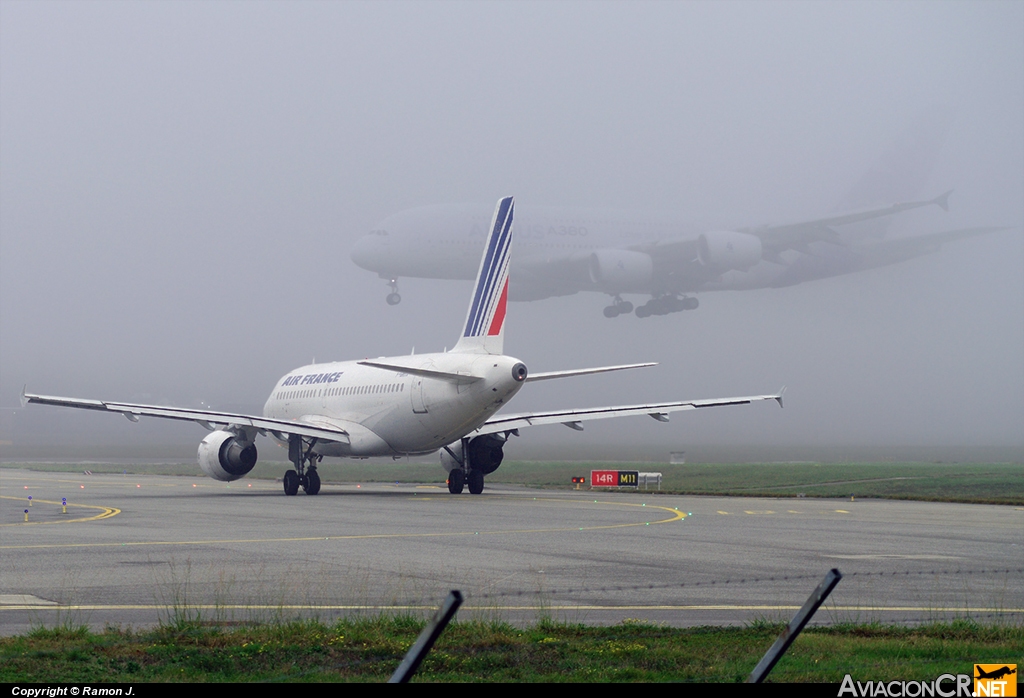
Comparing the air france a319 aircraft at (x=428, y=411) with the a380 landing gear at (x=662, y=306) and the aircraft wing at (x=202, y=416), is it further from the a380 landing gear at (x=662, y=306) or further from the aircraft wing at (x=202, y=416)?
the a380 landing gear at (x=662, y=306)

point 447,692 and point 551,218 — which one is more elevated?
point 551,218

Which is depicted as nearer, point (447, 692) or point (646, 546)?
point (447, 692)

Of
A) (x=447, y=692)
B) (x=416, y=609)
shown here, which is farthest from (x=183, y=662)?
(x=416, y=609)

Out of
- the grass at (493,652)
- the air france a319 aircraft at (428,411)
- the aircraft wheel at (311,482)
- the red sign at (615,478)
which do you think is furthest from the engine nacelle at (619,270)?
the grass at (493,652)

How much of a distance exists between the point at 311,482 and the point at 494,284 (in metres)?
9.63

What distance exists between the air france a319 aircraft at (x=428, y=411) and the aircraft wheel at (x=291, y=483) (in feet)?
0.11

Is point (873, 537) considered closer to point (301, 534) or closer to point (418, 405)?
point (301, 534)

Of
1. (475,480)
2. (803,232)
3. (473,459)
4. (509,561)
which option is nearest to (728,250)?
(803,232)

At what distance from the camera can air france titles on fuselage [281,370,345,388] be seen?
46.1 metres

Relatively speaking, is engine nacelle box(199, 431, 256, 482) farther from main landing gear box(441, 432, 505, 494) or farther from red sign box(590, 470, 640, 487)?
red sign box(590, 470, 640, 487)

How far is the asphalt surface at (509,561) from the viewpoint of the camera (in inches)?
561

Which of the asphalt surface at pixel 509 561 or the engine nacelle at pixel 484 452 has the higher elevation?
the engine nacelle at pixel 484 452

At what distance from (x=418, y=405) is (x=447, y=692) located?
102 ft

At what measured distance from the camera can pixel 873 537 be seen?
25375 millimetres
